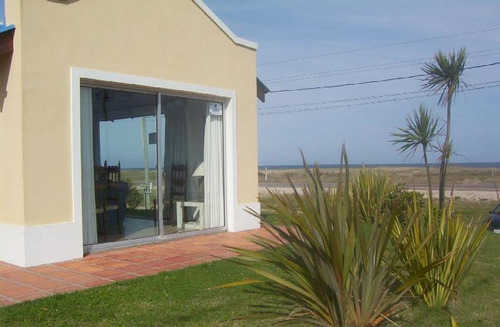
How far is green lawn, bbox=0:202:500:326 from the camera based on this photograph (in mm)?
4117

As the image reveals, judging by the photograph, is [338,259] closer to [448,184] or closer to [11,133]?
[11,133]

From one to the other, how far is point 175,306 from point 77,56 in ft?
12.0

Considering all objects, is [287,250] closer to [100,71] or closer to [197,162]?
[100,71]

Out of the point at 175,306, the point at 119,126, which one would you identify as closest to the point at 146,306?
the point at 175,306

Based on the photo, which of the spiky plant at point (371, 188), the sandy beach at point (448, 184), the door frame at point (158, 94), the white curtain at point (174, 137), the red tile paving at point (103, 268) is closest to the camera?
the red tile paving at point (103, 268)

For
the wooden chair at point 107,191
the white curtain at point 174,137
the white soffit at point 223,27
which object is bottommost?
the wooden chair at point 107,191

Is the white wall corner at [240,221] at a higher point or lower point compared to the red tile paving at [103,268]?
higher

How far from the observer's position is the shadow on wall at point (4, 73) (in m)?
6.11

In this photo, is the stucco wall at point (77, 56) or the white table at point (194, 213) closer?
the stucco wall at point (77, 56)

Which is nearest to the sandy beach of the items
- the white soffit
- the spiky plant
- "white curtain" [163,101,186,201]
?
the spiky plant

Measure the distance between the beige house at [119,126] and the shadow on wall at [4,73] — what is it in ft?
0.08

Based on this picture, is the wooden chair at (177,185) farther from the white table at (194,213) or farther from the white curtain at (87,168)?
the white curtain at (87,168)

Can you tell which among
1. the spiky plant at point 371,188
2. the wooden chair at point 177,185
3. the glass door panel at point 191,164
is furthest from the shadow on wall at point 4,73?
the spiky plant at point 371,188

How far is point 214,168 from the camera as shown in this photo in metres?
8.81
